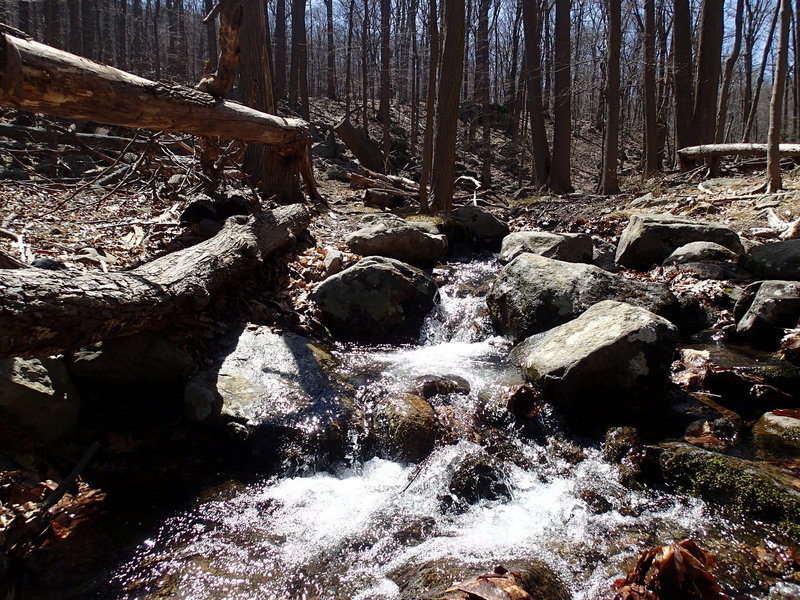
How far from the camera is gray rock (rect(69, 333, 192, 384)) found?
12.8 feet

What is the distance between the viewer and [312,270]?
6.64 meters

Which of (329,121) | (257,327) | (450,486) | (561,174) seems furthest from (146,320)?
(329,121)

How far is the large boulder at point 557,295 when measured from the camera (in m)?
5.50

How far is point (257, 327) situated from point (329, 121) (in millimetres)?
21629

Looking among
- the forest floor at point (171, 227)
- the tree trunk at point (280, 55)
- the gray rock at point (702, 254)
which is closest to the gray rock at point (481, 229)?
the forest floor at point (171, 227)

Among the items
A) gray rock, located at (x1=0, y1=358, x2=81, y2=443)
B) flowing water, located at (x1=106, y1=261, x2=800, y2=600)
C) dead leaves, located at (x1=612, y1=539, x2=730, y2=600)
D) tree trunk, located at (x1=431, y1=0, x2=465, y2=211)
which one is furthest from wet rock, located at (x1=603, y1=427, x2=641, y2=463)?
tree trunk, located at (x1=431, y1=0, x2=465, y2=211)

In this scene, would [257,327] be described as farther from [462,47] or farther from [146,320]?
[462,47]

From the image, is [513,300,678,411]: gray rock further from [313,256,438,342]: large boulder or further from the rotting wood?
the rotting wood

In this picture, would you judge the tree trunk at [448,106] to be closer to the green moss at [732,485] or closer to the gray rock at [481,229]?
the gray rock at [481,229]

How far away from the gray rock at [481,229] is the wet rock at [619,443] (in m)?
5.67

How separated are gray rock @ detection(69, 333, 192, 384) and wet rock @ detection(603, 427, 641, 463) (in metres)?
3.48

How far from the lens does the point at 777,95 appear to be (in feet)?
27.3

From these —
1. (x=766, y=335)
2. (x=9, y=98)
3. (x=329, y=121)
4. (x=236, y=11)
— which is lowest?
(x=766, y=335)

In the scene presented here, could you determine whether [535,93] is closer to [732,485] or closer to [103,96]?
[103,96]
